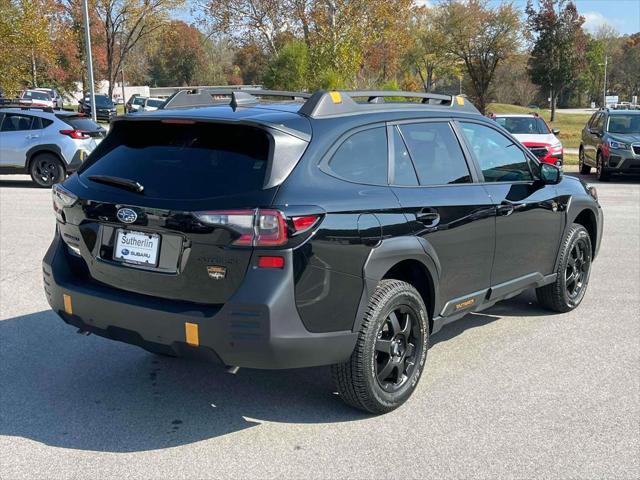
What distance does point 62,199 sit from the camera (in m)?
4.38

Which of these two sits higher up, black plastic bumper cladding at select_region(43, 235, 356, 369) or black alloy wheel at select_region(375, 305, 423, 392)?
black plastic bumper cladding at select_region(43, 235, 356, 369)

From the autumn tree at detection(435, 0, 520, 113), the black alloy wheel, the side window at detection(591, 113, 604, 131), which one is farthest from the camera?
the autumn tree at detection(435, 0, 520, 113)

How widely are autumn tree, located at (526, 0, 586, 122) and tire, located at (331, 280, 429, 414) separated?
4792 cm

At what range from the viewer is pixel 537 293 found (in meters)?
6.41

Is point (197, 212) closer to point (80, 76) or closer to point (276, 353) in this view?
point (276, 353)

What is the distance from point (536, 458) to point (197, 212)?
2129mm

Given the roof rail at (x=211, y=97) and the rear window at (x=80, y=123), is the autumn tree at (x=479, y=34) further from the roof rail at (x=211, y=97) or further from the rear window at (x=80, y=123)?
the roof rail at (x=211, y=97)

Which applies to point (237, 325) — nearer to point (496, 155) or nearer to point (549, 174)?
point (496, 155)

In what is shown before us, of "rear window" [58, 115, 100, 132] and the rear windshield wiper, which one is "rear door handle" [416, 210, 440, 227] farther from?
"rear window" [58, 115, 100, 132]

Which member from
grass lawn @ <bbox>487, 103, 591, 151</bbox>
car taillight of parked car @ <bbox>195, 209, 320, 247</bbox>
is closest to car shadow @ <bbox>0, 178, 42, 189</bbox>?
car taillight of parked car @ <bbox>195, 209, 320, 247</bbox>

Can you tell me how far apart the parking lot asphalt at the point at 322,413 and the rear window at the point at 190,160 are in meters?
1.34

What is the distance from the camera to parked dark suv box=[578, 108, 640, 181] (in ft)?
57.0

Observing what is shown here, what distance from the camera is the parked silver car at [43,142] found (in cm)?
1570

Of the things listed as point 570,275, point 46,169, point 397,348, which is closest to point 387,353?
point 397,348
